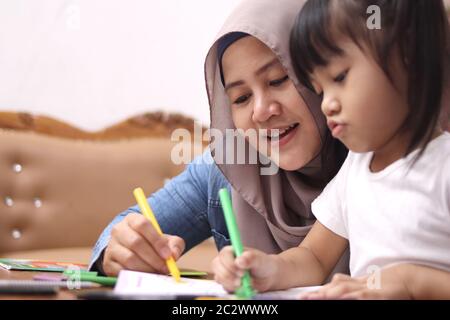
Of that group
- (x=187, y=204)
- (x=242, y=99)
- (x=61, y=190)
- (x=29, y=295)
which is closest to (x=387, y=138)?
(x=242, y=99)

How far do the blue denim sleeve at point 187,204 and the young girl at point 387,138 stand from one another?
0.43 m

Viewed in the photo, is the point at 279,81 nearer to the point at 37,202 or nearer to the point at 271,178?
the point at 271,178

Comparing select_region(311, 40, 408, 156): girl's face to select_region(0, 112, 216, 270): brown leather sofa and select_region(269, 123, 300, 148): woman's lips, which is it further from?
select_region(0, 112, 216, 270): brown leather sofa

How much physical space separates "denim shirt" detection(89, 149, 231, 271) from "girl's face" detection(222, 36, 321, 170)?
0.74ft

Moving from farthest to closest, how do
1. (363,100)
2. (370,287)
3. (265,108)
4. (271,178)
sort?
(271,178) < (265,108) < (363,100) < (370,287)

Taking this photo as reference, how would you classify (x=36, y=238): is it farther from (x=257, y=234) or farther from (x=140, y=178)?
(x=257, y=234)

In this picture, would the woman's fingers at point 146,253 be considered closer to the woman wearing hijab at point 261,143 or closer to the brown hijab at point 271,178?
the woman wearing hijab at point 261,143

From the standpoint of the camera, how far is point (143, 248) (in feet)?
2.50

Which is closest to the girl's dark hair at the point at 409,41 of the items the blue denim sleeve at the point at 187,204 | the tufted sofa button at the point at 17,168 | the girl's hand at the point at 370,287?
the girl's hand at the point at 370,287

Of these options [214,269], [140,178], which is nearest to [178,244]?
[214,269]

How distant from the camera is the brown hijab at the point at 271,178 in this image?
2.94 ft

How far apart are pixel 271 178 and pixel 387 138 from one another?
319 millimetres

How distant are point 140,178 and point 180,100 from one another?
0.39 metres
